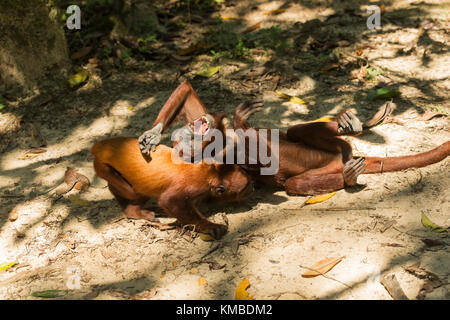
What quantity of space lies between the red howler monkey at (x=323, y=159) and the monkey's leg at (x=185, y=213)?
0.60 meters

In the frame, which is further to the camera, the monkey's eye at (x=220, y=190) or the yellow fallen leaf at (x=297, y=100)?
the yellow fallen leaf at (x=297, y=100)

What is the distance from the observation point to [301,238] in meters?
3.31

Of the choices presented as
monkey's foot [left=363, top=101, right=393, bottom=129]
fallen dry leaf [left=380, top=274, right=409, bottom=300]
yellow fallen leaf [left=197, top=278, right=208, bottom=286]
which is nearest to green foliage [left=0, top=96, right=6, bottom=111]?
yellow fallen leaf [left=197, top=278, right=208, bottom=286]

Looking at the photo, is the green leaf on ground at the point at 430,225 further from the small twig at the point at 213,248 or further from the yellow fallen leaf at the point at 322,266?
the small twig at the point at 213,248

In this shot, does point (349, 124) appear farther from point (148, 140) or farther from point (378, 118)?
point (148, 140)

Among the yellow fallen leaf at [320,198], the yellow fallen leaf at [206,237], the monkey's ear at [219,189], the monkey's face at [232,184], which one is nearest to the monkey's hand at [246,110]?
the monkey's face at [232,184]

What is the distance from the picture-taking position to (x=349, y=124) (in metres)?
3.67

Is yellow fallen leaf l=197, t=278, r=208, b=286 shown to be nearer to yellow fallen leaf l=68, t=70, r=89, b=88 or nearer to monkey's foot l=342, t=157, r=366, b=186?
monkey's foot l=342, t=157, r=366, b=186

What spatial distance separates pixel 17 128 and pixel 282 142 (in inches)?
109

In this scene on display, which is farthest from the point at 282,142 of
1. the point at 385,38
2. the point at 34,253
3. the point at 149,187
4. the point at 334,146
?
the point at 385,38

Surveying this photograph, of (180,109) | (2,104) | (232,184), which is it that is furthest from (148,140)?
(2,104)

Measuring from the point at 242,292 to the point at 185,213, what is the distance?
2.77 feet

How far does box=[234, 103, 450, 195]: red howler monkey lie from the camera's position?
374 centimetres

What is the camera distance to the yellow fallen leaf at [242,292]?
2.91m
